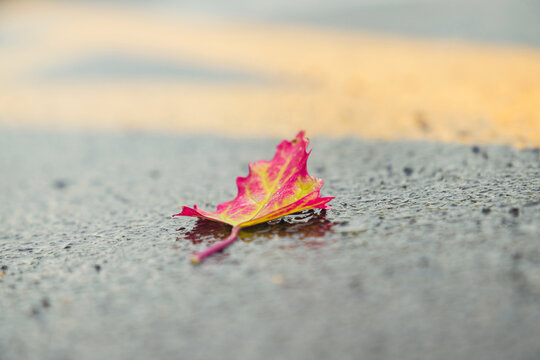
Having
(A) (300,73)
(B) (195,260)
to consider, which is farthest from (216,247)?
(A) (300,73)

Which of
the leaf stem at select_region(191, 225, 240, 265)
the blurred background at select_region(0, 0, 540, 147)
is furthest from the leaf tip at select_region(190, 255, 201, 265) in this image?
the blurred background at select_region(0, 0, 540, 147)

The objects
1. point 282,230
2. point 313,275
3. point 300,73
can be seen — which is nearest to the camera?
point 313,275

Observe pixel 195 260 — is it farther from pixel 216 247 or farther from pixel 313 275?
pixel 313 275

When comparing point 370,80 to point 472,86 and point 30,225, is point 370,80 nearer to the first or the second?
point 472,86

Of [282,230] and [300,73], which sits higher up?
[300,73]

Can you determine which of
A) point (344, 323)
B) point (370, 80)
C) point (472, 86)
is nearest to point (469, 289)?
point (344, 323)

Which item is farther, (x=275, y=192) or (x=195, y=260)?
(x=275, y=192)

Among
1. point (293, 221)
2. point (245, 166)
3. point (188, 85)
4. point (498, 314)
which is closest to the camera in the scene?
point (498, 314)

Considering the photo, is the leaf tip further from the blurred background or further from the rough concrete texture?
the blurred background
